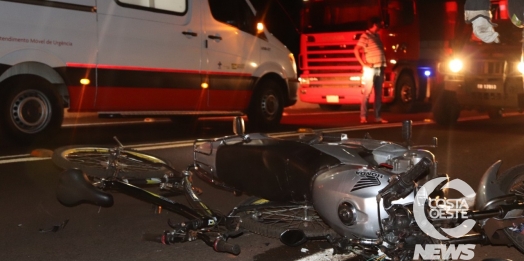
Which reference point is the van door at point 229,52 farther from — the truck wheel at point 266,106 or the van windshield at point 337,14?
the van windshield at point 337,14

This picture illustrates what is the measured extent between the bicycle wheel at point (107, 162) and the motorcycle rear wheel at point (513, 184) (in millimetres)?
2312

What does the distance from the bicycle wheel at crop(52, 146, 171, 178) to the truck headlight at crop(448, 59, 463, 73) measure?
27.6 ft

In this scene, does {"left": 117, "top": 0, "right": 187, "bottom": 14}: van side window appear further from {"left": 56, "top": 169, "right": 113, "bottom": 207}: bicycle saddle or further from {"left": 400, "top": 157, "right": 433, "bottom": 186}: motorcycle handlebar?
{"left": 400, "top": 157, "right": 433, "bottom": 186}: motorcycle handlebar

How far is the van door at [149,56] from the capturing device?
9.62 meters

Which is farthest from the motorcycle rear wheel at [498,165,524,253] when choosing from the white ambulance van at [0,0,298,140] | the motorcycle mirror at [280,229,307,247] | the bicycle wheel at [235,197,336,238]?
the white ambulance van at [0,0,298,140]

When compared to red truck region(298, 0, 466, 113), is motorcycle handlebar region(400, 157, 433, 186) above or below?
below

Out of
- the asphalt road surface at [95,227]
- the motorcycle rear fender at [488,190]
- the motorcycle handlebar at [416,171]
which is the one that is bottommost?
the asphalt road surface at [95,227]

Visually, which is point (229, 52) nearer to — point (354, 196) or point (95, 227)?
point (95, 227)

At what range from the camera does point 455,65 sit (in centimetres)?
1297

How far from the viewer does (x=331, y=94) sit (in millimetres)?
15984

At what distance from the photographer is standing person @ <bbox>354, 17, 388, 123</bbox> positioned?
1374 centimetres

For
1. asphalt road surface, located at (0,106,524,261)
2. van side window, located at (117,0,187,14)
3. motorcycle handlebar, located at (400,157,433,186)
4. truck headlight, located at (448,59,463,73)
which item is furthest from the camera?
truck headlight, located at (448,59,463,73)

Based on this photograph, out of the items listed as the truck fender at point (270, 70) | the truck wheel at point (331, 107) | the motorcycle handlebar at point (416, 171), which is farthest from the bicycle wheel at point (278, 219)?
the truck wheel at point (331, 107)

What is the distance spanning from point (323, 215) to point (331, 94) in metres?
12.1
